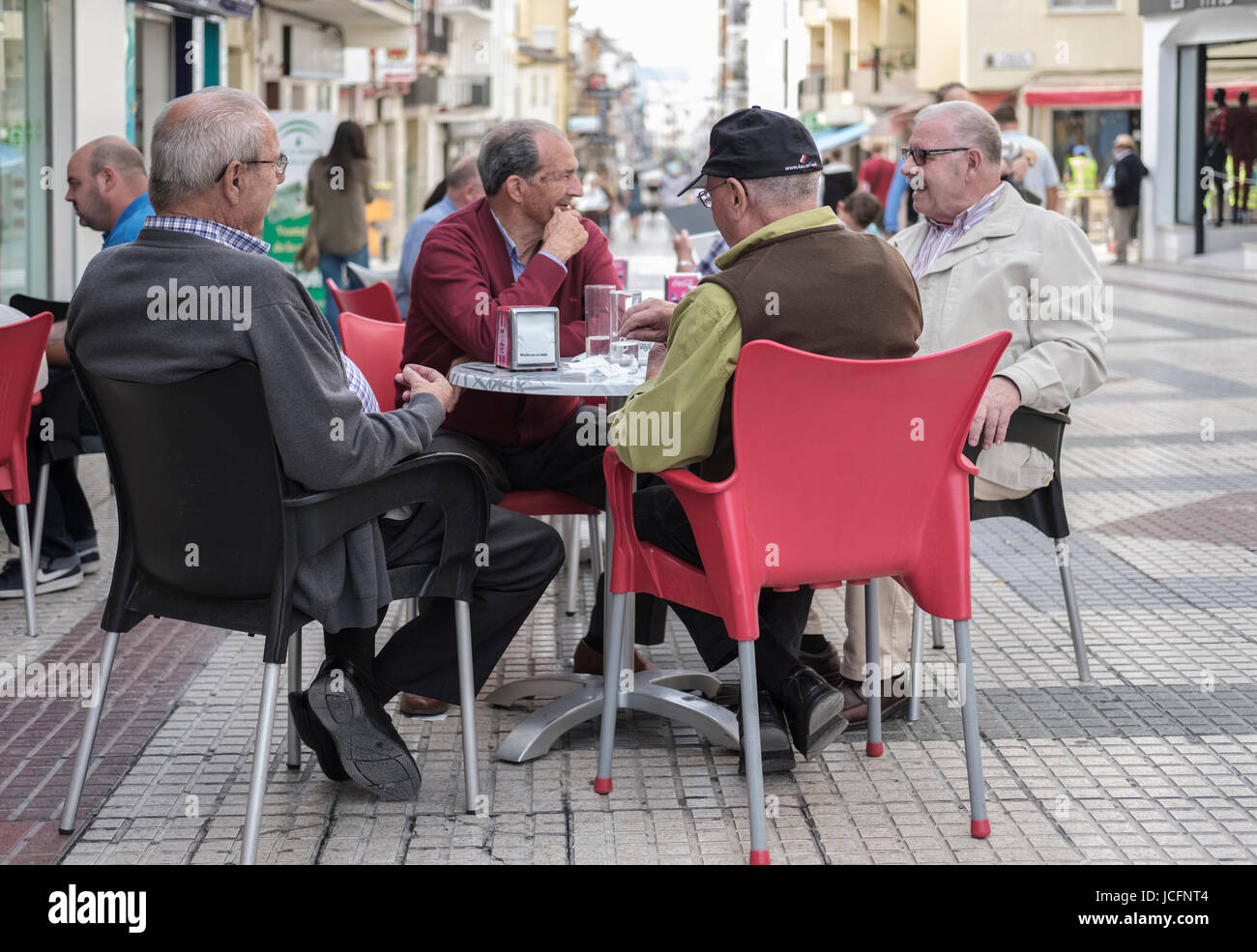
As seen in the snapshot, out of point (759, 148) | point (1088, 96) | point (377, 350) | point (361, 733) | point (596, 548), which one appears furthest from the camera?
point (1088, 96)

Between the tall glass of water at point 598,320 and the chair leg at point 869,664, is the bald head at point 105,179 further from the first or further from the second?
the chair leg at point 869,664

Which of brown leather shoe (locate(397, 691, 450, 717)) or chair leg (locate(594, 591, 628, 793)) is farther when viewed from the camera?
brown leather shoe (locate(397, 691, 450, 717))

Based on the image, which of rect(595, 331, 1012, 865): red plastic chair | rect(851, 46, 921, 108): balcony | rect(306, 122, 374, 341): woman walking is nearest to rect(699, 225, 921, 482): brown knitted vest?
rect(595, 331, 1012, 865): red plastic chair

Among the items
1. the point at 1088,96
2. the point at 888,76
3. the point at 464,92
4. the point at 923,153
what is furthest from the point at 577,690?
the point at 464,92

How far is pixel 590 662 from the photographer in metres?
5.07

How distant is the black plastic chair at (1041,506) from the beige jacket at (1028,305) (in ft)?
0.14

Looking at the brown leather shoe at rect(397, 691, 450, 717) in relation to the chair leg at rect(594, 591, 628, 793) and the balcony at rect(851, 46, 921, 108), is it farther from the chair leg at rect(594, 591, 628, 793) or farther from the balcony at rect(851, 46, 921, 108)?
the balcony at rect(851, 46, 921, 108)

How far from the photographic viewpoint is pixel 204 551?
11.7ft

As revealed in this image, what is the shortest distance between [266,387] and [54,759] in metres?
1.54

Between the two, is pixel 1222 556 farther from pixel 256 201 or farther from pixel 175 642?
pixel 256 201

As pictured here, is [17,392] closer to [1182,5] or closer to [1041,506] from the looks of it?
[1041,506]

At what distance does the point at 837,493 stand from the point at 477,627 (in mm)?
1057

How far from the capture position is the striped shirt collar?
4.95 metres

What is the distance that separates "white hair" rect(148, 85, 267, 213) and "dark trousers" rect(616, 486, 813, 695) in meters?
1.28
